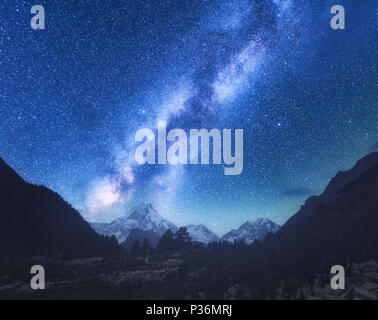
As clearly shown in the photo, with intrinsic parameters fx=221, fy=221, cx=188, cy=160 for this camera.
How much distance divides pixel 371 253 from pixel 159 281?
2981 cm

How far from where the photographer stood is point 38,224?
254ft

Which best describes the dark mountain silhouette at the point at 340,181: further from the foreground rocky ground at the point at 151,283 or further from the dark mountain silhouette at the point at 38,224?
the dark mountain silhouette at the point at 38,224

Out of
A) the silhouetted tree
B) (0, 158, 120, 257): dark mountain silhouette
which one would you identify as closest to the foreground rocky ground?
the silhouetted tree

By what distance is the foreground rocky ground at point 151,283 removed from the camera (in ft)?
70.3

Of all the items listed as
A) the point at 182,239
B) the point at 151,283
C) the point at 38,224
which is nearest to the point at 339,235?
the point at 151,283

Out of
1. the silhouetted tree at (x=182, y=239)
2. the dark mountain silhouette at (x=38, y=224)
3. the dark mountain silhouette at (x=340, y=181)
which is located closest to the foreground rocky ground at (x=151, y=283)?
the silhouetted tree at (x=182, y=239)

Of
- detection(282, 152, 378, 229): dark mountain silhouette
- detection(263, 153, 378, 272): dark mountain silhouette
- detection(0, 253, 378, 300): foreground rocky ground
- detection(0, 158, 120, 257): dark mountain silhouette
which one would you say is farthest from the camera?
detection(282, 152, 378, 229): dark mountain silhouette

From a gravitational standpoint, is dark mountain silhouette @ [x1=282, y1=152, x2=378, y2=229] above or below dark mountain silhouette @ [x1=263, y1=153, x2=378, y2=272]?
above

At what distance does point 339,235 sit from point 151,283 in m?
35.2

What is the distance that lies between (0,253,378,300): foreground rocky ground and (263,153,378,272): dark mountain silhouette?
6.54 meters

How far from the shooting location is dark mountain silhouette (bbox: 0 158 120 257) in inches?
2554

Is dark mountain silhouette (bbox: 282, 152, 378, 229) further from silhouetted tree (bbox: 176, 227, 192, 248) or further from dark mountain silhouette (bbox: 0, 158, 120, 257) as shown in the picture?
dark mountain silhouette (bbox: 0, 158, 120, 257)

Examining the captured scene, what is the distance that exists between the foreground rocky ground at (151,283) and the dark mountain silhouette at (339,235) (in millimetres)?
6543
